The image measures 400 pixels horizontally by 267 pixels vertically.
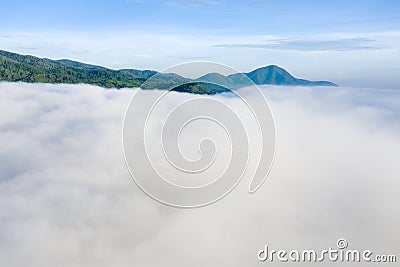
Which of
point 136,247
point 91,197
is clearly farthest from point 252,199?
point 91,197

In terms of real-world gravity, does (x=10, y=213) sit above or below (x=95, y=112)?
below

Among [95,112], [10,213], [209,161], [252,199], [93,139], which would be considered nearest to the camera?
[209,161]

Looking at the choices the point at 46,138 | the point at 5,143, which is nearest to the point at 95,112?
the point at 46,138

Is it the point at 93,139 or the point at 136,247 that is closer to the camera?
the point at 136,247

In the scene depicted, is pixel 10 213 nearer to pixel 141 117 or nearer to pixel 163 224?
pixel 163 224

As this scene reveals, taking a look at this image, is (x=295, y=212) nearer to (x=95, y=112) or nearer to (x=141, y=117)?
(x=141, y=117)

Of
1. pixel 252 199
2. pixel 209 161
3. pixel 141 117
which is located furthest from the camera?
pixel 252 199

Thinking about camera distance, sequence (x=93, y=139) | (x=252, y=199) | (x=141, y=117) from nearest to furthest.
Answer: (x=141, y=117) < (x=252, y=199) < (x=93, y=139)

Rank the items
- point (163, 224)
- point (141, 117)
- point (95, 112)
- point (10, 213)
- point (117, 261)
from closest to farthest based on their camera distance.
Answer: point (141, 117) → point (117, 261) → point (10, 213) → point (163, 224) → point (95, 112)

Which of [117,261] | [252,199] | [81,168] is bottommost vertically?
[117,261]
